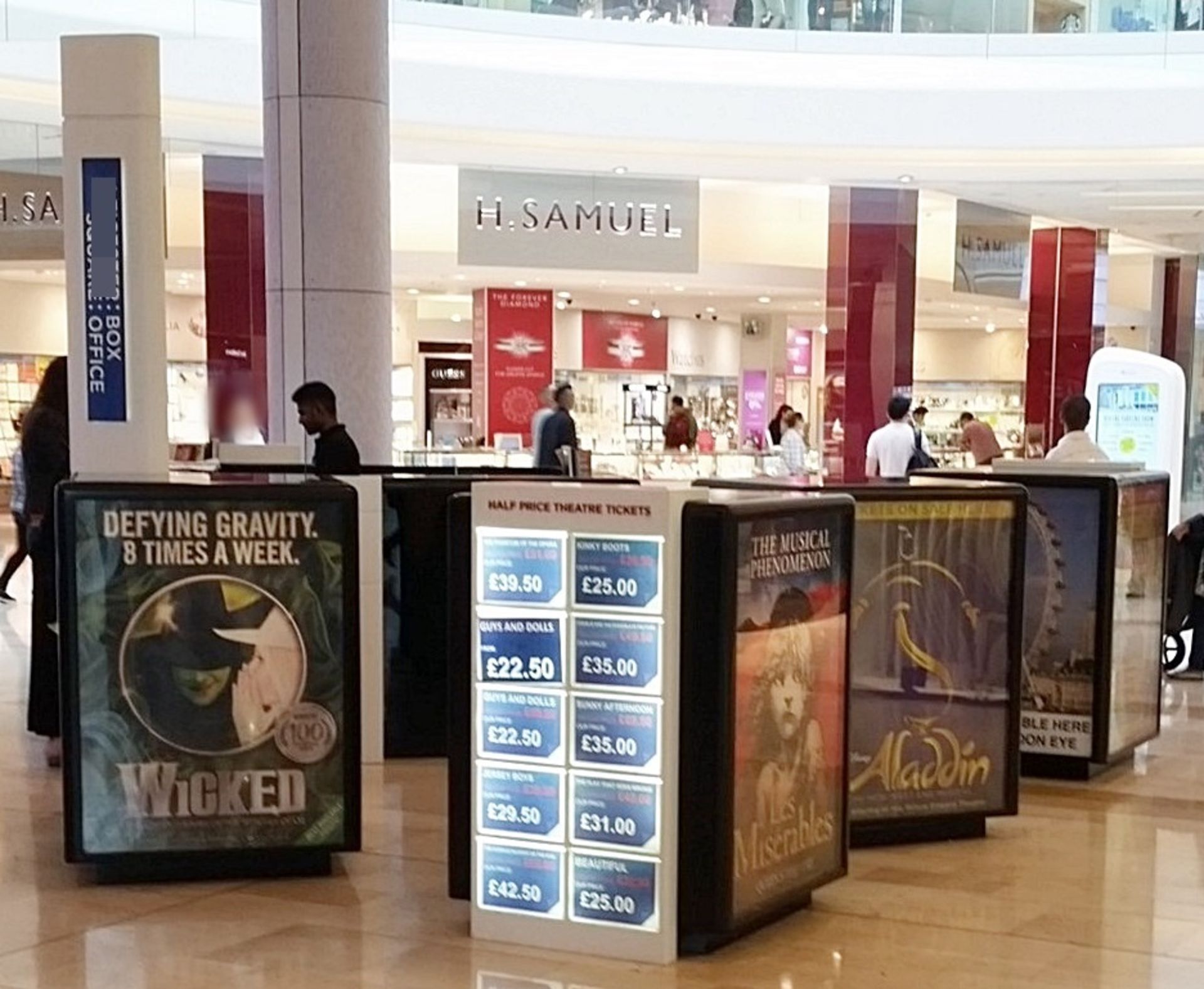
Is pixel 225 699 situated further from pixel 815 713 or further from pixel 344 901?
pixel 815 713

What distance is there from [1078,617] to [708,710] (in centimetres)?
274

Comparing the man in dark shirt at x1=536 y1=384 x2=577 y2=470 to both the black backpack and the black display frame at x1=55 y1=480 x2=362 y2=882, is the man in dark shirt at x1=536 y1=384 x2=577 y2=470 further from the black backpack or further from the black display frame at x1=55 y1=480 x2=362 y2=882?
the black display frame at x1=55 y1=480 x2=362 y2=882

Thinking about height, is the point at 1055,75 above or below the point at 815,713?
above

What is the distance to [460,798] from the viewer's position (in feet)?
14.2

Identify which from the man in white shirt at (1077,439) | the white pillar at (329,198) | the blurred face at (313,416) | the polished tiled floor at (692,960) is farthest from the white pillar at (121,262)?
the man in white shirt at (1077,439)

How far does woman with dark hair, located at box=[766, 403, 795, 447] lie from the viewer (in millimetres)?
16781

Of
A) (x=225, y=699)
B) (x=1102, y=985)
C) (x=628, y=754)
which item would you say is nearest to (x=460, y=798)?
(x=628, y=754)

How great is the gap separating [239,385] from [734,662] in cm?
579

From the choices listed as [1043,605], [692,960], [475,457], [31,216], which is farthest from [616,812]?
[475,457]

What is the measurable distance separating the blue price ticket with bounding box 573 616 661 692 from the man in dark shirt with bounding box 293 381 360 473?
3058 millimetres

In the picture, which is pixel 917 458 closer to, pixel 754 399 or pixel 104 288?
pixel 104 288

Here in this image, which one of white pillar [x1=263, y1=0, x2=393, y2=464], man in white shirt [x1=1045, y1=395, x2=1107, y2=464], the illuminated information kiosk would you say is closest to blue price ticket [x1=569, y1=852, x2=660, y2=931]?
the illuminated information kiosk

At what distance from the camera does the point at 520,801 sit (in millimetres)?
4160

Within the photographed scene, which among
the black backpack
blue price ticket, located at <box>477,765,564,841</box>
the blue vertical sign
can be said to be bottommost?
blue price ticket, located at <box>477,765,564,841</box>
